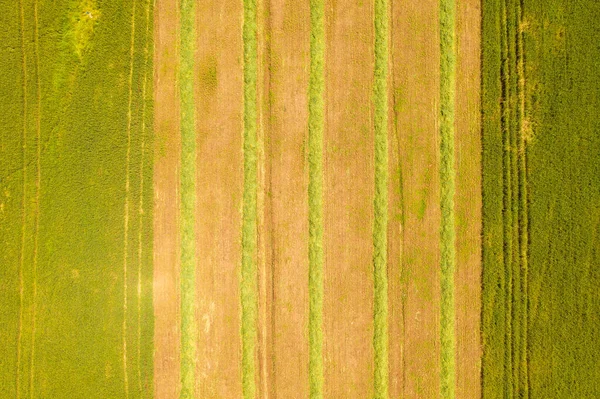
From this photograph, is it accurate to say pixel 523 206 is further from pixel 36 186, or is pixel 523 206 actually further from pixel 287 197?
pixel 36 186

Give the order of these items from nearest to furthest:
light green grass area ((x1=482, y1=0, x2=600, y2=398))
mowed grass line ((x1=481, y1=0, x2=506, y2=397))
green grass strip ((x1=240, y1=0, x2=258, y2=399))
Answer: light green grass area ((x1=482, y1=0, x2=600, y2=398)) → mowed grass line ((x1=481, y1=0, x2=506, y2=397)) → green grass strip ((x1=240, y1=0, x2=258, y2=399))

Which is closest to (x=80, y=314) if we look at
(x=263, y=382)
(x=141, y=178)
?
(x=141, y=178)

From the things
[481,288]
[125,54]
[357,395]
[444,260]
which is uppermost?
[125,54]

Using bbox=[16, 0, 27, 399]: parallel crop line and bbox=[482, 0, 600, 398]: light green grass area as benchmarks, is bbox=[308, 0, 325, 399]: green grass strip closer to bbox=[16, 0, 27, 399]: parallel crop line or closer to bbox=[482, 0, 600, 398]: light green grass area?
bbox=[482, 0, 600, 398]: light green grass area

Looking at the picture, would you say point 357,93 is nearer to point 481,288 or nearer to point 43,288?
point 481,288

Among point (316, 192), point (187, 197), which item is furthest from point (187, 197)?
point (316, 192)

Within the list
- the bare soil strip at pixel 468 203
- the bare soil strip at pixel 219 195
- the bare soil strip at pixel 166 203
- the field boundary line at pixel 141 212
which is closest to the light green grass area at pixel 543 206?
the bare soil strip at pixel 468 203

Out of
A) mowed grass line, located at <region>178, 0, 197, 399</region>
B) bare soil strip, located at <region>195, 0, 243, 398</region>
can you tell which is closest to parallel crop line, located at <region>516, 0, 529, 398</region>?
bare soil strip, located at <region>195, 0, 243, 398</region>
